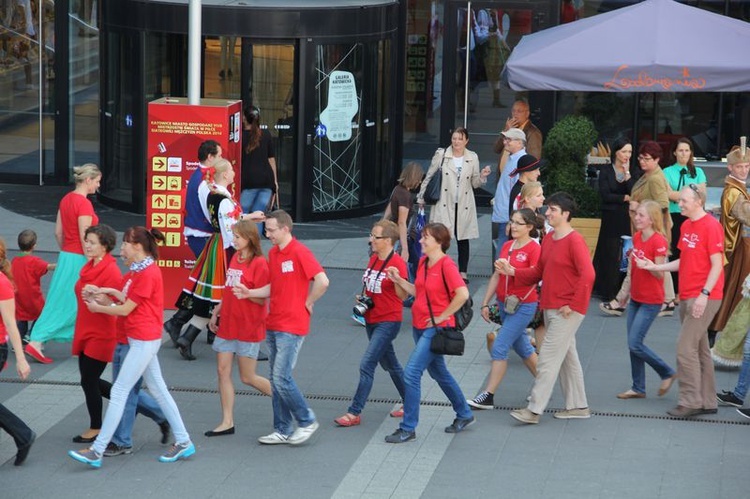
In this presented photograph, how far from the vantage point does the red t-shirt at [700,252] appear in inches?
394

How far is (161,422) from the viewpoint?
9430 mm

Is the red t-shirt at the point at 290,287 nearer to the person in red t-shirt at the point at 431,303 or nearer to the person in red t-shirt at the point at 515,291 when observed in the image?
the person in red t-shirt at the point at 431,303

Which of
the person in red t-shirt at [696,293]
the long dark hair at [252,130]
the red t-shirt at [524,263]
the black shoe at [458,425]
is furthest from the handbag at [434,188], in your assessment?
the black shoe at [458,425]

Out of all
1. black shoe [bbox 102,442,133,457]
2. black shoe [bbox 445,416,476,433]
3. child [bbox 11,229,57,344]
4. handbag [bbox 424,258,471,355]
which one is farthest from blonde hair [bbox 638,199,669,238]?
child [bbox 11,229,57,344]

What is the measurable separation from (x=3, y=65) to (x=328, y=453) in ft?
38.5

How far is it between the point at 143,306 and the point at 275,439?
4.55ft

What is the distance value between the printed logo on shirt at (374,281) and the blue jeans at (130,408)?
1.67 m

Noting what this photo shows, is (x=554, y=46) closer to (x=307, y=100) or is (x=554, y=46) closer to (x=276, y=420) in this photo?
(x=307, y=100)

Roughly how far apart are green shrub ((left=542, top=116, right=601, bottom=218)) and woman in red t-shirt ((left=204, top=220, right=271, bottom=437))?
536cm

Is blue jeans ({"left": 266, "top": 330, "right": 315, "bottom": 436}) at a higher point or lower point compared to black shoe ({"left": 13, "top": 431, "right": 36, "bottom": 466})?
higher

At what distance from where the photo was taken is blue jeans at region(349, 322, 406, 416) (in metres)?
9.72

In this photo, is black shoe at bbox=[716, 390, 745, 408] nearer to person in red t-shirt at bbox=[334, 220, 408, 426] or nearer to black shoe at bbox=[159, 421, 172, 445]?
person in red t-shirt at bbox=[334, 220, 408, 426]

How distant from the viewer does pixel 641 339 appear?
411 inches

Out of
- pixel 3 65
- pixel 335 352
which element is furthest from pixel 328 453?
pixel 3 65
